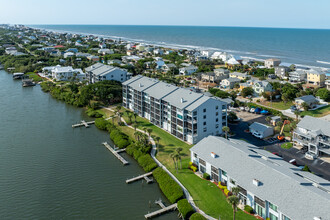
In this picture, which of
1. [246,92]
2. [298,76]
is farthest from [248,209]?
[298,76]

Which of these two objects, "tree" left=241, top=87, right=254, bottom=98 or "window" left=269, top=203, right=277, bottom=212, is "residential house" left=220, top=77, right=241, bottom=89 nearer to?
"tree" left=241, top=87, right=254, bottom=98

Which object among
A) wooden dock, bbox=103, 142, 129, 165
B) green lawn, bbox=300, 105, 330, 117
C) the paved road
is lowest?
wooden dock, bbox=103, 142, 129, 165

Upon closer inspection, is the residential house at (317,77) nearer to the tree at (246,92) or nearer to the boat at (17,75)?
the tree at (246,92)

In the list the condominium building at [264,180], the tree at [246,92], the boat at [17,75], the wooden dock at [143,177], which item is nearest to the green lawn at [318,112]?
the tree at [246,92]

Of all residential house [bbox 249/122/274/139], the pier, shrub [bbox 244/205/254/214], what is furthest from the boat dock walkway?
shrub [bbox 244/205/254/214]

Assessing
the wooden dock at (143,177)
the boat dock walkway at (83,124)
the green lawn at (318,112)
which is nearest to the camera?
the wooden dock at (143,177)

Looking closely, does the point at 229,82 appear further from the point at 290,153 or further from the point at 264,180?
the point at 264,180
